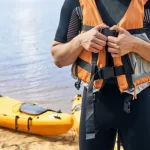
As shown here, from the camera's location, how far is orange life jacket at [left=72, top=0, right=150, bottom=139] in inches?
73.1

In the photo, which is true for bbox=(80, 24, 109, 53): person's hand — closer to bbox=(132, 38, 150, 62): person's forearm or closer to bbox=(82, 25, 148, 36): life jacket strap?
bbox=(82, 25, 148, 36): life jacket strap

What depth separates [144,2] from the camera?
1862 mm

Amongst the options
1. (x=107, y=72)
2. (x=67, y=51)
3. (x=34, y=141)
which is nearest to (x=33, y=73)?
(x=34, y=141)

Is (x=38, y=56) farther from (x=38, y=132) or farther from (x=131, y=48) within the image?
(x=131, y=48)

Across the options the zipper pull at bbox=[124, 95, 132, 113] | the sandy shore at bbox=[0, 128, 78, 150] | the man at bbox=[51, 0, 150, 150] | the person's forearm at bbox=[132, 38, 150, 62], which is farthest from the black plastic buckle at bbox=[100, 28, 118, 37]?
the sandy shore at bbox=[0, 128, 78, 150]

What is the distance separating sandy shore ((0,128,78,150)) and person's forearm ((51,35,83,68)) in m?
2.47

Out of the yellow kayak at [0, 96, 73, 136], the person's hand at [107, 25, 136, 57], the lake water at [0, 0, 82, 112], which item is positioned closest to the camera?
the person's hand at [107, 25, 136, 57]

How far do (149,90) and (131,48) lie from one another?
272 mm

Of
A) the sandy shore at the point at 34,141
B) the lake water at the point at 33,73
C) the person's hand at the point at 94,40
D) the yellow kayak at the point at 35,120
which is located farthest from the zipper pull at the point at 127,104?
the lake water at the point at 33,73

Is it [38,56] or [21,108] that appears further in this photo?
[38,56]

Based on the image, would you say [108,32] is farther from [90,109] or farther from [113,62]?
[90,109]

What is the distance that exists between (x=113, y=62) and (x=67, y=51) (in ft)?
0.81

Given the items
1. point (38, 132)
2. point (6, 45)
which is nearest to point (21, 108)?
point (38, 132)

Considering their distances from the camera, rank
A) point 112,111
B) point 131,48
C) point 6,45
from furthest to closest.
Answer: point 6,45 < point 112,111 < point 131,48
